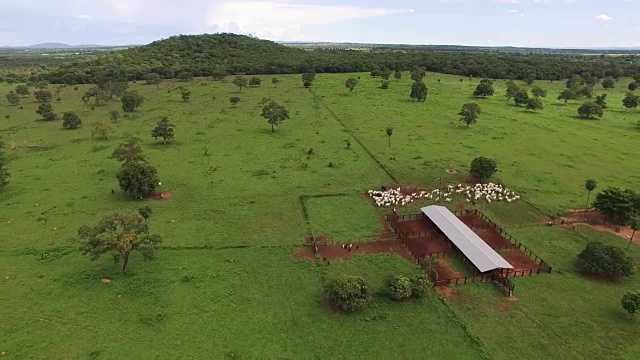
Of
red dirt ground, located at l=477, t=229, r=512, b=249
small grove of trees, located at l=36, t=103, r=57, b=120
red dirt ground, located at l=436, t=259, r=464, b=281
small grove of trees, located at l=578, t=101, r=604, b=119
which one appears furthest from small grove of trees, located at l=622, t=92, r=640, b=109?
small grove of trees, located at l=36, t=103, r=57, b=120

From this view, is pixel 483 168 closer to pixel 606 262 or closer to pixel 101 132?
pixel 606 262

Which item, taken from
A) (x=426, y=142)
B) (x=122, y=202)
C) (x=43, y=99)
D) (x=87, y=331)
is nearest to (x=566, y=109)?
(x=426, y=142)

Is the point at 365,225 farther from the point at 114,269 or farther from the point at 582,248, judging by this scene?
the point at 114,269

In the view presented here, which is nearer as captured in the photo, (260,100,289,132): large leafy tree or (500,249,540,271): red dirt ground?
(500,249,540,271): red dirt ground

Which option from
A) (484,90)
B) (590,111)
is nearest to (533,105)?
(590,111)

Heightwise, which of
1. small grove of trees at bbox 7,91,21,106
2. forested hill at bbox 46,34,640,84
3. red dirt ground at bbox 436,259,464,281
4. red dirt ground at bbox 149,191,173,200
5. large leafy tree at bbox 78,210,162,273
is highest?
forested hill at bbox 46,34,640,84

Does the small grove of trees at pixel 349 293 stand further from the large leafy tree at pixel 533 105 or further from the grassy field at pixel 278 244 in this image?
the large leafy tree at pixel 533 105

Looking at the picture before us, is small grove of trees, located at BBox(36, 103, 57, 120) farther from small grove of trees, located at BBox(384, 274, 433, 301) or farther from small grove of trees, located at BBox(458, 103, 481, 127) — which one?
small grove of trees, located at BBox(384, 274, 433, 301)
